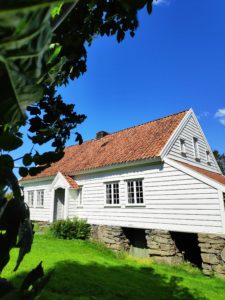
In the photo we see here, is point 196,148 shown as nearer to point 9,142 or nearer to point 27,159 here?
point 27,159

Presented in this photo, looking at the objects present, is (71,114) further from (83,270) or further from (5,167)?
(83,270)

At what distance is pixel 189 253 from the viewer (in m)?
14.6

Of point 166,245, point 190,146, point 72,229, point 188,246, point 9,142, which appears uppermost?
point 190,146

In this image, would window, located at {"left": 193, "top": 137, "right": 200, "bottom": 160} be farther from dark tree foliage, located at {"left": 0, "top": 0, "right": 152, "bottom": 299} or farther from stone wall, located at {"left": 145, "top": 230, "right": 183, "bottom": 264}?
dark tree foliage, located at {"left": 0, "top": 0, "right": 152, "bottom": 299}

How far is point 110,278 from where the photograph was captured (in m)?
9.68

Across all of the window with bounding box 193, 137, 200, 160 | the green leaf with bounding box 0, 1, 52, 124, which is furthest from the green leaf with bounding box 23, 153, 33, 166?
the window with bounding box 193, 137, 200, 160

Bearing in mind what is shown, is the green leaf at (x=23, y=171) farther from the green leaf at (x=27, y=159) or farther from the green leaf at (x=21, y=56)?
the green leaf at (x=21, y=56)

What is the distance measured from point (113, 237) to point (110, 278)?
6.67 metres

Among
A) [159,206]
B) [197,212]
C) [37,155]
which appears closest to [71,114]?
[37,155]

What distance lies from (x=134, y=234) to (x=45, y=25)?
56.0 feet

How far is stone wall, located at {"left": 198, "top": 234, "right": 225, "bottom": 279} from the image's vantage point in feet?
38.1

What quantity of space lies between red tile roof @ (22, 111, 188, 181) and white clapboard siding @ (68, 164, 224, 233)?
0.84 m

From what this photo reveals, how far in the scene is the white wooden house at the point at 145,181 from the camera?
12.8 m

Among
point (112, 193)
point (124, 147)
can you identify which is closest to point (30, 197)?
point (112, 193)
